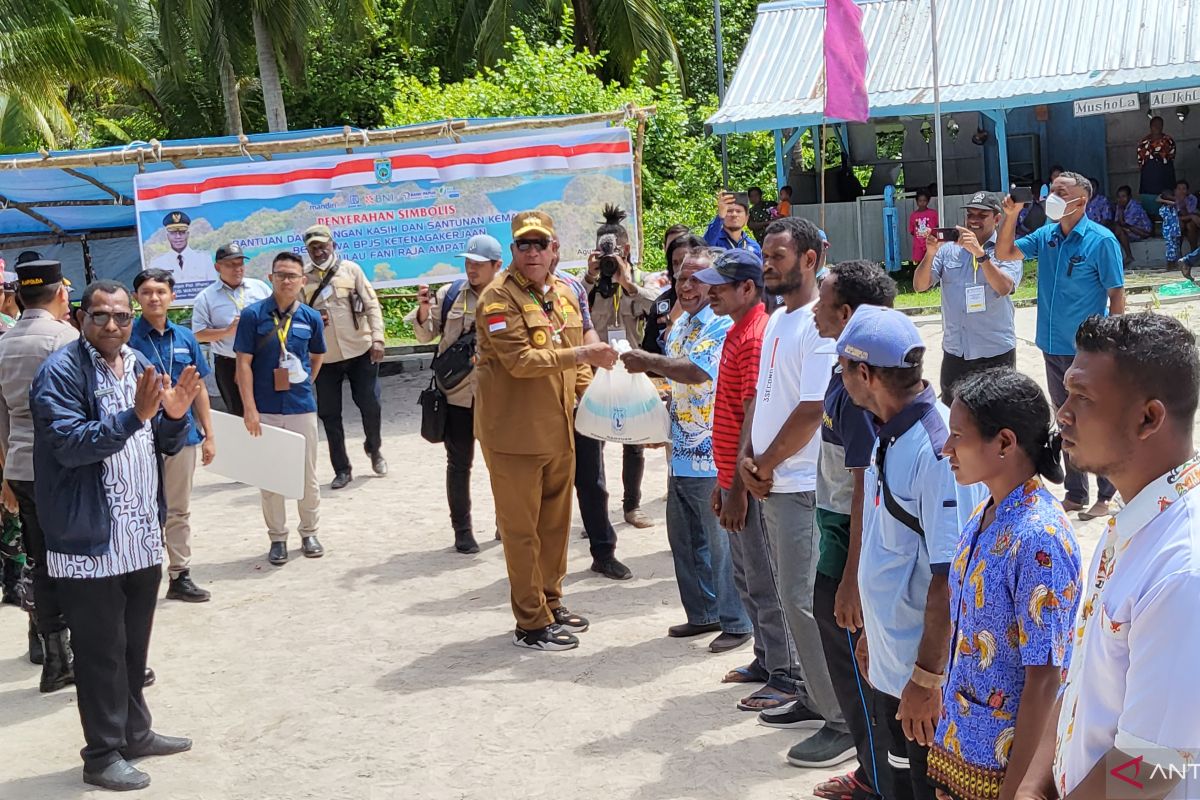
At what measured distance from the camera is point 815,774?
4.71 metres

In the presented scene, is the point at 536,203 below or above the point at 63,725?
above

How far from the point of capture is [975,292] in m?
7.98

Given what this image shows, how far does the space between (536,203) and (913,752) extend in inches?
406

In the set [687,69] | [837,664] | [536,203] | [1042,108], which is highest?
[687,69]

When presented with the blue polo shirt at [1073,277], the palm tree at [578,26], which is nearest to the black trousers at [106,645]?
the blue polo shirt at [1073,277]

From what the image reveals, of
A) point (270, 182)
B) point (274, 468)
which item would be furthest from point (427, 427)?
point (270, 182)

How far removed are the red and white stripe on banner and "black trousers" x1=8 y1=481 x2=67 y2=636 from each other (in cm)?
768

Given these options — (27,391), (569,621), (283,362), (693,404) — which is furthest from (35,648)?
(693,404)

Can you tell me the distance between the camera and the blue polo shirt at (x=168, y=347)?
7.56 m

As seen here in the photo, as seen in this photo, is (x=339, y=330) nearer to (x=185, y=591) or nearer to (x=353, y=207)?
(x=185, y=591)

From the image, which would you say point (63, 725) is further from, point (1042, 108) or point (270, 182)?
point (1042, 108)

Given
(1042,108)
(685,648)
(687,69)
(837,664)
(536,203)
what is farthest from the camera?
(687,69)

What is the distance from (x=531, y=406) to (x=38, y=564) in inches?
100

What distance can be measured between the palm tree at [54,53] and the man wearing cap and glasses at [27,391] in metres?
21.0
